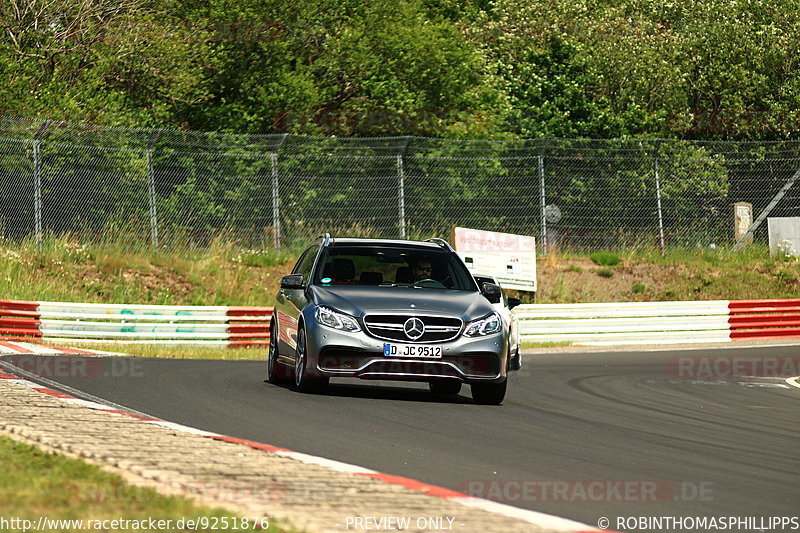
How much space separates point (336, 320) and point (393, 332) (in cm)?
55

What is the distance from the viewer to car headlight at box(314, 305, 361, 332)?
39.0 ft

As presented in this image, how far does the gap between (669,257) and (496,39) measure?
14981 mm

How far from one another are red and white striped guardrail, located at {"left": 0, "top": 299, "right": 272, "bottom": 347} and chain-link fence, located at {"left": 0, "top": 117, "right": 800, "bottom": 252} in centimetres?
398

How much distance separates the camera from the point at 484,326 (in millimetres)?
12141

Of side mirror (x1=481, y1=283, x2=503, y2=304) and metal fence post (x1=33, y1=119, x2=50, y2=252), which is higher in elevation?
metal fence post (x1=33, y1=119, x2=50, y2=252)

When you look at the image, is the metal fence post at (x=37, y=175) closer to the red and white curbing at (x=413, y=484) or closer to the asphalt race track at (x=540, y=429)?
the asphalt race track at (x=540, y=429)

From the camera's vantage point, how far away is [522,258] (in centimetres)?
2795

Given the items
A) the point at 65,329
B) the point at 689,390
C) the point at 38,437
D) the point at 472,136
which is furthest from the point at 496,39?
the point at 38,437
